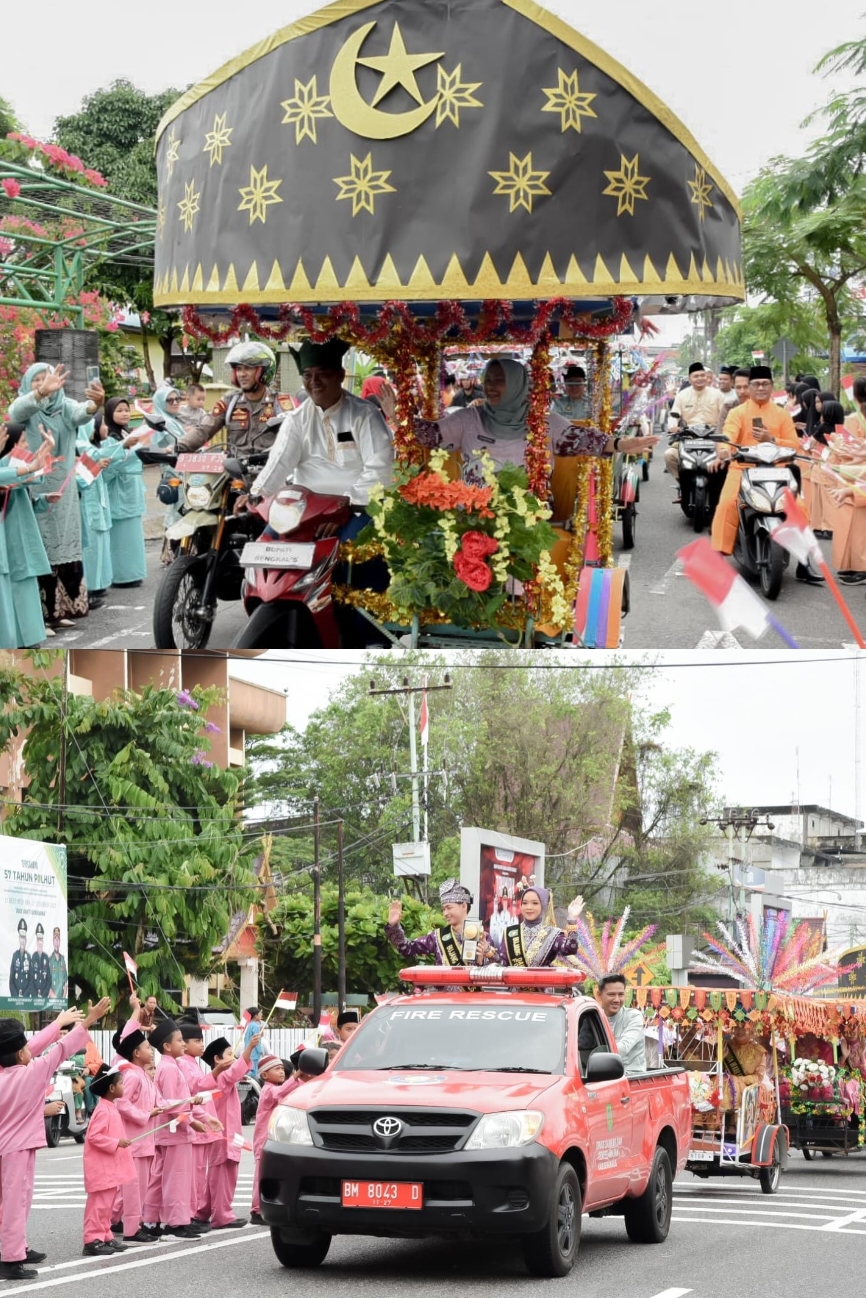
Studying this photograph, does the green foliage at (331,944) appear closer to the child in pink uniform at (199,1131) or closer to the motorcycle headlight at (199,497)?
the motorcycle headlight at (199,497)

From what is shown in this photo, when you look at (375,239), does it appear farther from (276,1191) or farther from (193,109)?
(276,1191)

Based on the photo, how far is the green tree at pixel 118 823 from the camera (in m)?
25.9

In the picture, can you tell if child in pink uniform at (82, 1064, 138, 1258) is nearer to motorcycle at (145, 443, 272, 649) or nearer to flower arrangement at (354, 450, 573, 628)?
flower arrangement at (354, 450, 573, 628)

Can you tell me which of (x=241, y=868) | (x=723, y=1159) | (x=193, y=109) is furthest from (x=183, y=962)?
(x=193, y=109)

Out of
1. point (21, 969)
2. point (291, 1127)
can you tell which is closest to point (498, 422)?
point (291, 1127)

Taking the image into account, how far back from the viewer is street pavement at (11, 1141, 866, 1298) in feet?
24.8

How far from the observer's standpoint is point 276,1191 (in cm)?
781

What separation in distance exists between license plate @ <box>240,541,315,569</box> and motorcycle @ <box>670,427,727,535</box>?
28.1 ft

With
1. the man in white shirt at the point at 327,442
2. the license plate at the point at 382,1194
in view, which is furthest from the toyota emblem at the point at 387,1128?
the man in white shirt at the point at 327,442

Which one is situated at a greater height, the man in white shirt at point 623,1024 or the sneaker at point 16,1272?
the man in white shirt at point 623,1024

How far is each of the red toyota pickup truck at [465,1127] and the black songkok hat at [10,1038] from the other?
1409 mm

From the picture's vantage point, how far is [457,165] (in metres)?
9.23

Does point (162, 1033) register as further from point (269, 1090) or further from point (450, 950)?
point (450, 950)

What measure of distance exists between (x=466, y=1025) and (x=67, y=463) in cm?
704
